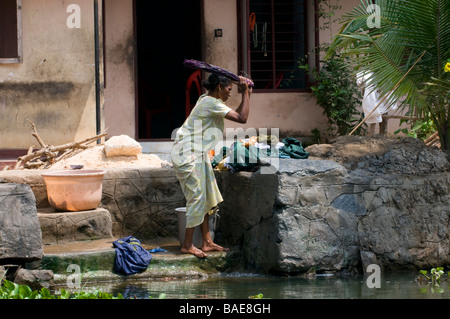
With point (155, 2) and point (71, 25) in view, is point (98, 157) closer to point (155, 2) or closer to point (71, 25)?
point (71, 25)

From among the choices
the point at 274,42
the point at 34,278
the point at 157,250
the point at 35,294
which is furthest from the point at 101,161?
the point at 35,294

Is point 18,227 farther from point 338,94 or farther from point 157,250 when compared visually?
point 338,94

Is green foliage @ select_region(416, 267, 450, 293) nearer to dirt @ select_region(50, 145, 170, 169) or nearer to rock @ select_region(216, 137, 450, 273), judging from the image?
rock @ select_region(216, 137, 450, 273)

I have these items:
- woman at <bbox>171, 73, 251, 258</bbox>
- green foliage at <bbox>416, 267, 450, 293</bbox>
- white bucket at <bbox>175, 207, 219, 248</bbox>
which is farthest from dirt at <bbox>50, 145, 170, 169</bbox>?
green foliage at <bbox>416, 267, 450, 293</bbox>

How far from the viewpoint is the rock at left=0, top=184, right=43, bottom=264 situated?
6198 millimetres

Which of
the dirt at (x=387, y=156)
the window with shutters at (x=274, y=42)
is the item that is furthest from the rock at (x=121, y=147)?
the window with shutters at (x=274, y=42)

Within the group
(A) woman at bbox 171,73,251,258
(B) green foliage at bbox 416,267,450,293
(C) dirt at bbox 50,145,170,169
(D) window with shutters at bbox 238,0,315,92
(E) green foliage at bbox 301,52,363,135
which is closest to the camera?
(B) green foliage at bbox 416,267,450,293

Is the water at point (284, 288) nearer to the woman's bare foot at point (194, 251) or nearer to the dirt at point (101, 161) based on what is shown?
the woman's bare foot at point (194, 251)

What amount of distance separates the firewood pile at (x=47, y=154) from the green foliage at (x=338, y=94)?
157 inches

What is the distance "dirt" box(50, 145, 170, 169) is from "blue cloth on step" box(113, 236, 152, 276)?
6.94ft

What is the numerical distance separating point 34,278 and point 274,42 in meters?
7.03

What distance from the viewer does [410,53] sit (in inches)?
307
